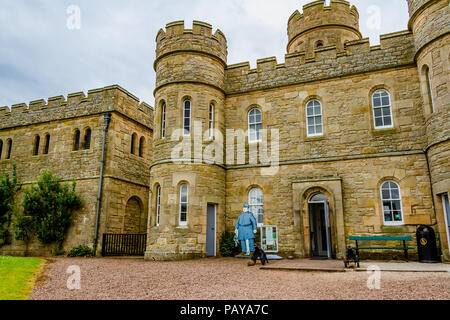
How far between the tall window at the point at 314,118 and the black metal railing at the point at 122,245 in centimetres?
897

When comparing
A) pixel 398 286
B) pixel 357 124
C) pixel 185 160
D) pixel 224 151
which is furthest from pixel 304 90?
pixel 398 286

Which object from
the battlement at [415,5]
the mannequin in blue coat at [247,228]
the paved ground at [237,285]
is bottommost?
the paved ground at [237,285]

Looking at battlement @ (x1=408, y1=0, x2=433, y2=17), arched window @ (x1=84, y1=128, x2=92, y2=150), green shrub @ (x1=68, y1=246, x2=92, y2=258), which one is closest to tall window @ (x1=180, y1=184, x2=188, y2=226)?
green shrub @ (x1=68, y1=246, x2=92, y2=258)

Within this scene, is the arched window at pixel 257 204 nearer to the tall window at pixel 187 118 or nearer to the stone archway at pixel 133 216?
the tall window at pixel 187 118

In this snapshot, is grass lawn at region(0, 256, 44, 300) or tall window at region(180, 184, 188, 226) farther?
tall window at region(180, 184, 188, 226)

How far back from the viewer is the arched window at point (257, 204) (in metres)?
13.1

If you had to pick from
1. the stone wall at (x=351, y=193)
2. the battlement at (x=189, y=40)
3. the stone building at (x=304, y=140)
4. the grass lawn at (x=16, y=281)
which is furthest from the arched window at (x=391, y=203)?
the grass lawn at (x=16, y=281)

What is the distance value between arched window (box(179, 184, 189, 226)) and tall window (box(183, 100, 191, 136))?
2181 millimetres

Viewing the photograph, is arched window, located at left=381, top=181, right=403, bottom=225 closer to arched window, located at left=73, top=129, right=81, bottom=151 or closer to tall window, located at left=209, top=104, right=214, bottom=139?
tall window, located at left=209, top=104, right=214, bottom=139

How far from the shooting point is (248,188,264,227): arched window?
1312 cm

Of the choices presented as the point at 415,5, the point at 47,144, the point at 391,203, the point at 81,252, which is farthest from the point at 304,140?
the point at 47,144

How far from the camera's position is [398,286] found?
620 cm

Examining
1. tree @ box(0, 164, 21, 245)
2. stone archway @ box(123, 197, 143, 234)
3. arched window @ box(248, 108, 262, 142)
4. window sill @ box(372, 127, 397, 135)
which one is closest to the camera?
window sill @ box(372, 127, 397, 135)

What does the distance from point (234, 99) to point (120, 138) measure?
5.99 metres
